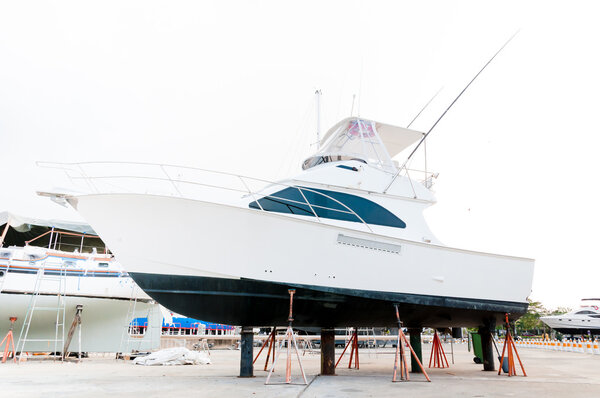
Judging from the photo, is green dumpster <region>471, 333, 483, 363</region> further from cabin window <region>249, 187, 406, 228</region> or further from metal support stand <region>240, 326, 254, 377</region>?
metal support stand <region>240, 326, 254, 377</region>

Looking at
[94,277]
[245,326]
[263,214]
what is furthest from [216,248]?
[94,277]

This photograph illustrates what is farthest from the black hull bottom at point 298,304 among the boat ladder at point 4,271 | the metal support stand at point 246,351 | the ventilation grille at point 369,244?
the boat ladder at point 4,271

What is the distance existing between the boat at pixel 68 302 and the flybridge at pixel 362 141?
27.2ft

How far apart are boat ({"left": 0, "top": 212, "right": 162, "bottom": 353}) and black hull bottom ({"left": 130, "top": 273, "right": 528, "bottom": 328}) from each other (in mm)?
7445

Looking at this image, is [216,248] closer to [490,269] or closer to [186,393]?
[186,393]

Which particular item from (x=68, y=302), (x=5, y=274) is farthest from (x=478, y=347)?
(x=5, y=274)

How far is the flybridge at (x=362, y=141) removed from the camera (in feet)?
30.3

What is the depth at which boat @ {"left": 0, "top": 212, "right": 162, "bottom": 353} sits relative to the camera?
548 inches

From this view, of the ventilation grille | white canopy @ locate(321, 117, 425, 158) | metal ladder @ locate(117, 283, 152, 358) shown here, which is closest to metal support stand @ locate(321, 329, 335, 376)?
the ventilation grille

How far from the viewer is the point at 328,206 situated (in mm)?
7926

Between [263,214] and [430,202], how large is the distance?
171 inches

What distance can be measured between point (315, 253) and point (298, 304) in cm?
98

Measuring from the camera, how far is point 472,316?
352 inches

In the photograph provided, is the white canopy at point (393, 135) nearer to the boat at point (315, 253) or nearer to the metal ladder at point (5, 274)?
the boat at point (315, 253)
